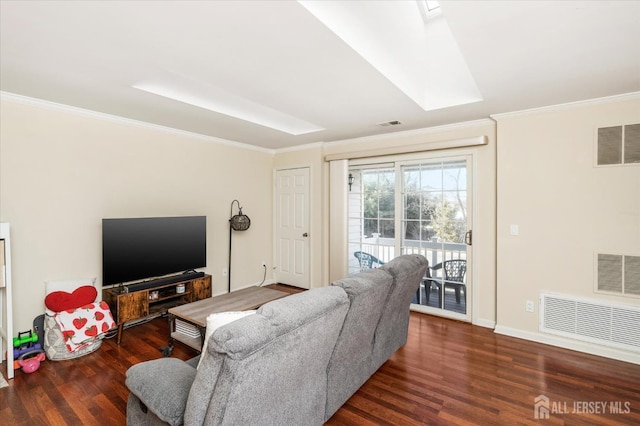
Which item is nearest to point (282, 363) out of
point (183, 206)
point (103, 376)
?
point (103, 376)

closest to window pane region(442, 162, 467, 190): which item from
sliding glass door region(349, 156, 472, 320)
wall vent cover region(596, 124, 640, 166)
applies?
sliding glass door region(349, 156, 472, 320)

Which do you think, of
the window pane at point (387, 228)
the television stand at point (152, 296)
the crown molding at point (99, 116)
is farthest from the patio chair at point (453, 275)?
the crown molding at point (99, 116)

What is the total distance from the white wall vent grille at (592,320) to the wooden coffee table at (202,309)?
2771 mm

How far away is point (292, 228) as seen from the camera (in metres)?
5.24

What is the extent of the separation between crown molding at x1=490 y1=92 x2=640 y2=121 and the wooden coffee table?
3110 mm

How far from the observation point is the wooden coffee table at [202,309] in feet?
8.87

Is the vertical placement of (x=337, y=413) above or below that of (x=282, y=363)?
below

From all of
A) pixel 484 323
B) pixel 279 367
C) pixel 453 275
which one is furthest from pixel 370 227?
pixel 279 367

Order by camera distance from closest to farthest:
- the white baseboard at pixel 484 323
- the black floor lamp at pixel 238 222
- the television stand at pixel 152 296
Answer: the television stand at pixel 152 296 → the white baseboard at pixel 484 323 → the black floor lamp at pixel 238 222

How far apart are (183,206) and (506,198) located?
391 cm

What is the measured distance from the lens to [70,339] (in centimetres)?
278

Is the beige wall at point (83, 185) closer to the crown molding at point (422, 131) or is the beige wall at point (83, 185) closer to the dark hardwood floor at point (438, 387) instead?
the dark hardwood floor at point (438, 387)

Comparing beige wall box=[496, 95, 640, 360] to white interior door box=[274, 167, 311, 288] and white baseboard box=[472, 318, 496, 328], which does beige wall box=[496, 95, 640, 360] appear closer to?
white baseboard box=[472, 318, 496, 328]

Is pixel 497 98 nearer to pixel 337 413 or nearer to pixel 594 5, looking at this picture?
pixel 594 5
